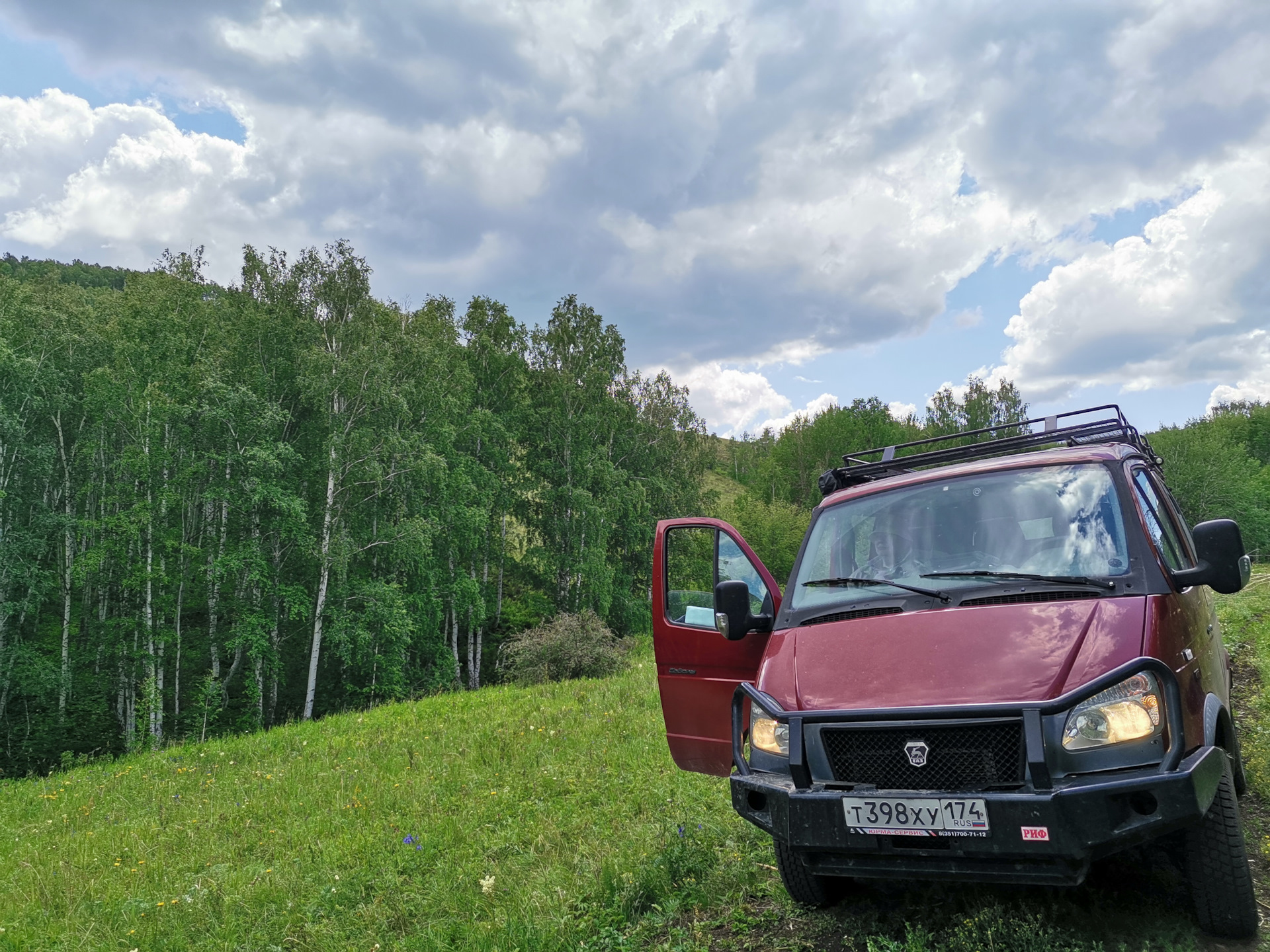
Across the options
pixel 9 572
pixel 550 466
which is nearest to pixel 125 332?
pixel 9 572

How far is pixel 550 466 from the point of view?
27.9m

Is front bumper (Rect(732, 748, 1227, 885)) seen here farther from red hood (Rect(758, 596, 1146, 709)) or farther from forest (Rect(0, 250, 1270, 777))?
forest (Rect(0, 250, 1270, 777))

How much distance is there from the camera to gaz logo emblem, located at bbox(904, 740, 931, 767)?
102 inches

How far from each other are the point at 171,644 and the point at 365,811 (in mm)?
18625

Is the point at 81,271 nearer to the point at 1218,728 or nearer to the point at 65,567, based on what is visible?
the point at 65,567

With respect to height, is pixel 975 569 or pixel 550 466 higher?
pixel 550 466

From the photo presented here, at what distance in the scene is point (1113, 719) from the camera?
246 cm

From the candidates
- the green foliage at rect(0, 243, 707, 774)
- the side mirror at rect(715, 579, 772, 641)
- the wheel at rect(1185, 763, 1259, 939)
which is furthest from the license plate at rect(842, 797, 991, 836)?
the green foliage at rect(0, 243, 707, 774)

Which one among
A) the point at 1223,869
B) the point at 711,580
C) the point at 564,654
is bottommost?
the point at 564,654

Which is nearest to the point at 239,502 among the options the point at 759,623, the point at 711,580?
the point at 711,580

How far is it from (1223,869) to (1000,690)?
45.3 inches

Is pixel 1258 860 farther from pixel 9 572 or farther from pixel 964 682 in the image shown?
pixel 9 572

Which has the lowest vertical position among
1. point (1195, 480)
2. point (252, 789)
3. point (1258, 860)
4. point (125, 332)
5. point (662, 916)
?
point (252, 789)

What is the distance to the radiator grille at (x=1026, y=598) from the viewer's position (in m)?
2.88
